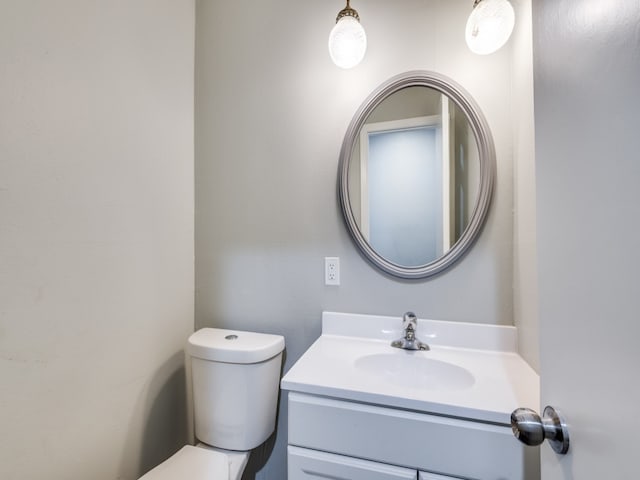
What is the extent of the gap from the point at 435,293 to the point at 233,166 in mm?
1062

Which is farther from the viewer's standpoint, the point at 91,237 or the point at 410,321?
the point at 410,321

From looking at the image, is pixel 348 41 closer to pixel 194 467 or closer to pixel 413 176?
pixel 413 176

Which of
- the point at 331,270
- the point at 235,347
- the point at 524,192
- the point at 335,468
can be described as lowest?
the point at 335,468

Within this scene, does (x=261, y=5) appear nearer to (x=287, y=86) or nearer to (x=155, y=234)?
(x=287, y=86)

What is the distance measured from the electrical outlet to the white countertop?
0.45 feet

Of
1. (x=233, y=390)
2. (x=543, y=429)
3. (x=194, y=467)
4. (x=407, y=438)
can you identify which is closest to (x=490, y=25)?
(x=543, y=429)

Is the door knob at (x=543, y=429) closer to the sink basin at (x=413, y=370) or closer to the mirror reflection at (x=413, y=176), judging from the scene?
the sink basin at (x=413, y=370)

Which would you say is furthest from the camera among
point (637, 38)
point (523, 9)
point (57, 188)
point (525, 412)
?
point (523, 9)

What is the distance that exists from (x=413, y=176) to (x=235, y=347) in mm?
958

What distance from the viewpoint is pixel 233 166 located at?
1354 millimetres

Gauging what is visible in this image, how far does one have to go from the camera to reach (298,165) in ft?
4.13

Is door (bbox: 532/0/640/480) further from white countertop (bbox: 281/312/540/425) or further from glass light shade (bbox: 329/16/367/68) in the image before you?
glass light shade (bbox: 329/16/367/68)

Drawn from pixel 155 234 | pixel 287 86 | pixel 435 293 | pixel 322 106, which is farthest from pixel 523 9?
pixel 155 234

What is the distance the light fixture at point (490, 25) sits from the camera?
90 centimetres
